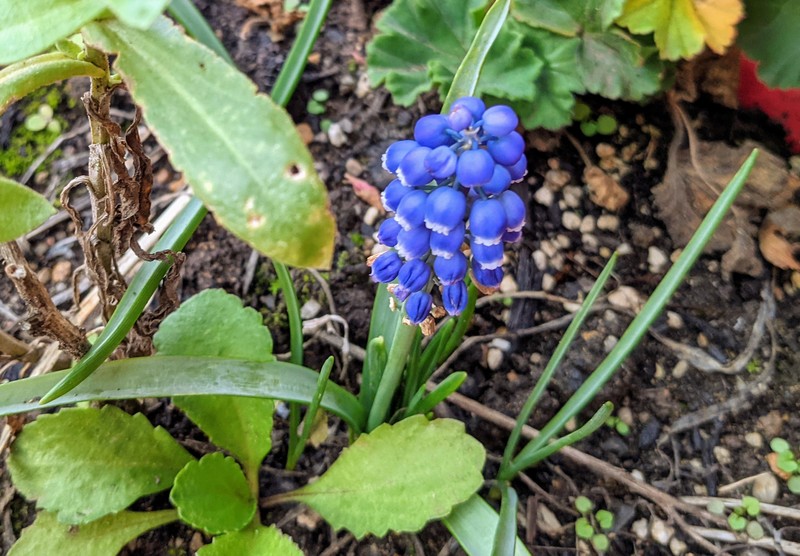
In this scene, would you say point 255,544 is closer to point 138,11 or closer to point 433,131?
point 433,131

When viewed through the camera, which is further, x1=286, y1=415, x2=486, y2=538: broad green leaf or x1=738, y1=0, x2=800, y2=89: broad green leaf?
x1=738, y1=0, x2=800, y2=89: broad green leaf

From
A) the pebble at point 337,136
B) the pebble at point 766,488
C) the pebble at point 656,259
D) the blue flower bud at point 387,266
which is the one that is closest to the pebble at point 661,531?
the pebble at point 766,488

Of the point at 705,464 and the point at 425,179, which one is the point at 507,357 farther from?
the point at 425,179

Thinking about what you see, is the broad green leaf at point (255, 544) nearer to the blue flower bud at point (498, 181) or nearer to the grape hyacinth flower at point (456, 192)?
the grape hyacinth flower at point (456, 192)

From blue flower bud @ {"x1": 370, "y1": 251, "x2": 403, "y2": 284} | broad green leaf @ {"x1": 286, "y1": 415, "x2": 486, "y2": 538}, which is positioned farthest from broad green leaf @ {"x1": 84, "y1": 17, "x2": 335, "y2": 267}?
broad green leaf @ {"x1": 286, "y1": 415, "x2": 486, "y2": 538}

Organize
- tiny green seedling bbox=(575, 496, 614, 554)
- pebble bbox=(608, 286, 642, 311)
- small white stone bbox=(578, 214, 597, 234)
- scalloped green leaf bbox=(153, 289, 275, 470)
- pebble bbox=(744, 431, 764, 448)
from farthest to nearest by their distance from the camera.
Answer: small white stone bbox=(578, 214, 597, 234) → pebble bbox=(608, 286, 642, 311) → pebble bbox=(744, 431, 764, 448) → tiny green seedling bbox=(575, 496, 614, 554) → scalloped green leaf bbox=(153, 289, 275, 470)

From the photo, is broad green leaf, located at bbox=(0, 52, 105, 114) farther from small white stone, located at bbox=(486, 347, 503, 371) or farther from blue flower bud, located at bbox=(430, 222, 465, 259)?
small white stone, located at bbox=(486, 347, 503, 371)

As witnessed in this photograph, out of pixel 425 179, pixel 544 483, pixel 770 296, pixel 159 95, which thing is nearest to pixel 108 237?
pixel 159 95
